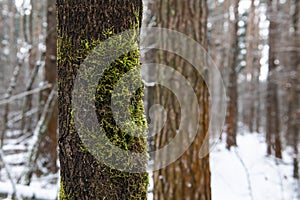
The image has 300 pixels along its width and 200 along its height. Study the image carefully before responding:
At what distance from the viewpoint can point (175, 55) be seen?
391 cm

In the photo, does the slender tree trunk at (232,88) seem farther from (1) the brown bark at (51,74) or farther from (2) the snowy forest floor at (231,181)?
(1) the brown bark at (51,74)

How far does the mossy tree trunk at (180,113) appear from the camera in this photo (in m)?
3.72

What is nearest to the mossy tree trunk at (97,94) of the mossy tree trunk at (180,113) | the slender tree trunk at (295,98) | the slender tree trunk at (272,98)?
the mossy tree trunk at (180,113)

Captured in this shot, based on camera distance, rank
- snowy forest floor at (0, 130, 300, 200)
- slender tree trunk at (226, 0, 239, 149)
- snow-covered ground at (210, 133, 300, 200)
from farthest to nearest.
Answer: slender tree trunk at (226, 0, 239, 149)
snow-covered ground at (210, 133, 300, 200)
snowy forest floor at (0, 130, 300, 200)

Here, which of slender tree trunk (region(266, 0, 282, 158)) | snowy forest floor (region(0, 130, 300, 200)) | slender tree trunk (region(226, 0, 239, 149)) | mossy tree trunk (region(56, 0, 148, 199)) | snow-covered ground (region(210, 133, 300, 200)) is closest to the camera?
mossy tree trunk (region(56, 0, 148, 199))

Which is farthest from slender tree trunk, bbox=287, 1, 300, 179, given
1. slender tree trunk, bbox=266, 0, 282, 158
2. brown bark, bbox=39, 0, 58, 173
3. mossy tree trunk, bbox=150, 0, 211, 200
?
mossy tree trunk, bbox=150, 0, 211, 200

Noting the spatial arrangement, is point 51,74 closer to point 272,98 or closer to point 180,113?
point 180,113

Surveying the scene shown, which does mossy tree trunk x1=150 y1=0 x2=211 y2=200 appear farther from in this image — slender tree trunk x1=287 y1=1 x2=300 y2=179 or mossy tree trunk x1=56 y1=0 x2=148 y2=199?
slender tree trunk x1=287 y1=1 x2=300 y2=179

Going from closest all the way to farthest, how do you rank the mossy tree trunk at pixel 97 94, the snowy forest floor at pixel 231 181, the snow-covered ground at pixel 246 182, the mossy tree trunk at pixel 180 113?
the mossy tree trunk at pixel 97 94 < the mossy tree trunk at pixel 180 113 < the snowy forest floor at pixel 231 181 < the snow-covered ground at pixel 246 182

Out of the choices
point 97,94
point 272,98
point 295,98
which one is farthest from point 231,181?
point 97,94

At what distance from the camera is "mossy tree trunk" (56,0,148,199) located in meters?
1.27

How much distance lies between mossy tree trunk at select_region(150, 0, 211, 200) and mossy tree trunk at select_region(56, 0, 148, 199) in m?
2.48

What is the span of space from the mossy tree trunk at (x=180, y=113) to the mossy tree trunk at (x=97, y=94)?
2.48 m

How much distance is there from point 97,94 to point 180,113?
2614 millimetres
